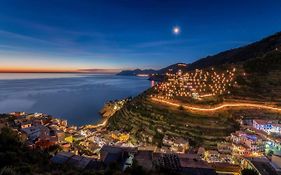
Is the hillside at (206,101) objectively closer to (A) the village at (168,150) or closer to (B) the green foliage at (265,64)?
(B) the green foliage at (265,64)

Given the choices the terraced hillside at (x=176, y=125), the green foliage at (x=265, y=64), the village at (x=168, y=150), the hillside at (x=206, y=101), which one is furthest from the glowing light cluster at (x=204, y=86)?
the village at (x=168, y=150)

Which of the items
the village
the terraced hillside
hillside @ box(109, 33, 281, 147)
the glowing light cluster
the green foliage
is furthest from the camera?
the green foliage

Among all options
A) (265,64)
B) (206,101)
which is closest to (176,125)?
(206,101)

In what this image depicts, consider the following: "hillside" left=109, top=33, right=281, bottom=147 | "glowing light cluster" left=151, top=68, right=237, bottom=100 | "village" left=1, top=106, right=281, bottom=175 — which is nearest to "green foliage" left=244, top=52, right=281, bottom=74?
"hillside" left=109, top=33, right=281, bottom=147

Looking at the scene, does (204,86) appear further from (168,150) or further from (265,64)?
(168,150)

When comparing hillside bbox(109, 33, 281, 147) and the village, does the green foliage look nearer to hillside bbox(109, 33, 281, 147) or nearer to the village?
hillside bbox(109, 33, 281, 147)

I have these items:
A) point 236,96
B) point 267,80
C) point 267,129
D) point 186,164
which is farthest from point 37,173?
point 267,80

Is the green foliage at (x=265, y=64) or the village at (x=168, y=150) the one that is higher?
the green foliage at (x=265, y=64)
